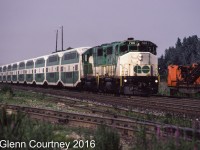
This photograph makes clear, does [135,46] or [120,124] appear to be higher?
[135,46]

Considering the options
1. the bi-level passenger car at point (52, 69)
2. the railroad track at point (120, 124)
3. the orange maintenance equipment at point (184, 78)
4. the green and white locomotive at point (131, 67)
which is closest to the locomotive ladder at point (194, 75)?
the orange maintenance equipment at point (184, 78)

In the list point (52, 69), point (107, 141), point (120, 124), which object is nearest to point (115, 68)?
point (120, 124)

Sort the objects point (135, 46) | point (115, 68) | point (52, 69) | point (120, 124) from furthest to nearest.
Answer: point (52, 69), point (115, 68), point (135, 46), point (120, 124)

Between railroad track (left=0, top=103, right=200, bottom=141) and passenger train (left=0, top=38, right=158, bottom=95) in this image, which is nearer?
railroad track (left=0, top=103, right=200, bottom=141)

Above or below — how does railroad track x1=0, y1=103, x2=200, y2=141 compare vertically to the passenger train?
below

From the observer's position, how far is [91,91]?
27.7 metres

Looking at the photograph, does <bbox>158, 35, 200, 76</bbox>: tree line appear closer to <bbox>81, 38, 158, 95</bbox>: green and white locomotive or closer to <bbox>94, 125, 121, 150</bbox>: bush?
<bbox>81, 38, 158, 95</bbox>: green and white locomotive

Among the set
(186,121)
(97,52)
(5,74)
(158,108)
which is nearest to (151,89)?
(97,52)

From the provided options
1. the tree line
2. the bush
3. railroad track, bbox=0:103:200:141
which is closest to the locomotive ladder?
railroad track, bbox=0:103:200:141

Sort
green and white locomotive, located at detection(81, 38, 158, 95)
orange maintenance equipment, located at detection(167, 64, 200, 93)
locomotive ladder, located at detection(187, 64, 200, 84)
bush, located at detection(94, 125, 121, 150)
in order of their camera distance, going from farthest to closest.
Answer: locomotive ladder, located at detection(187, 64, 200, 84) < orange maintenance equipment, located at detection(167, 64, 200, 93) < green and white locomotive, located at detection(81, 38, 158, 95) < bush, located at detection(94, 125, 121, 150)

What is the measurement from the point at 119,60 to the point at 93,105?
4.63 meters

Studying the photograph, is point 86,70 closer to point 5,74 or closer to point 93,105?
point 93,105

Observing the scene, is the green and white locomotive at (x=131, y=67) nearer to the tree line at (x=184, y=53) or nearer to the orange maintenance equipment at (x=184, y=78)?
the orange maintenance equipment at (x=184, y=78)

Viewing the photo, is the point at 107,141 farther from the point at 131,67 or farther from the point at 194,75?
the point at 194,75
